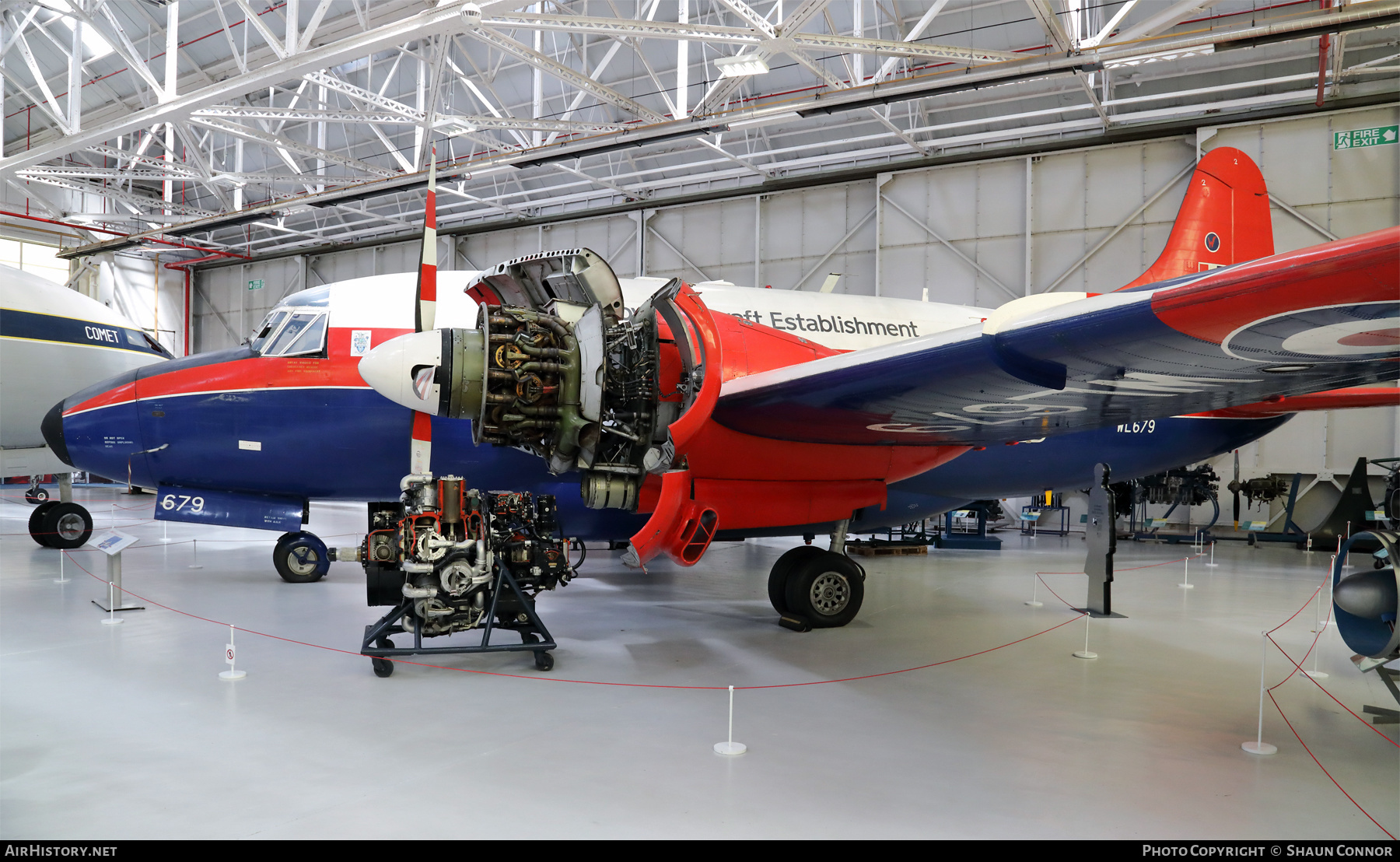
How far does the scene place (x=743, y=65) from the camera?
12.1 m

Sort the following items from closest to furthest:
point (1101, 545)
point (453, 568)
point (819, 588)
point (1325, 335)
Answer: point (1325, 335) → point (453, 568) → point (819, 588) → point (1101, 545)

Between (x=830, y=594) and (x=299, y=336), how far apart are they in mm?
6571

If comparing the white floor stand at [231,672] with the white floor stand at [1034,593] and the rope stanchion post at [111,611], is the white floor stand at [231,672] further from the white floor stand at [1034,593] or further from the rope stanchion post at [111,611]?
the white floor stand at [1034,593]

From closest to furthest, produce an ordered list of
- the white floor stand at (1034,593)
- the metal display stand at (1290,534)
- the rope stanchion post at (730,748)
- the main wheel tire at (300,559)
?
1. the rope stanchion post at (730,748)
2. the white floor stand at (1034,593)
3. the main wheel tire at (300,559)
4. the metal display stand at (1290,534)

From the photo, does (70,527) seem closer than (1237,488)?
Yes

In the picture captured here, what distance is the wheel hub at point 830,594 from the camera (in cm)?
746

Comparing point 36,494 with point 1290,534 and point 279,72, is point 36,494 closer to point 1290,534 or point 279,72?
point 279,72

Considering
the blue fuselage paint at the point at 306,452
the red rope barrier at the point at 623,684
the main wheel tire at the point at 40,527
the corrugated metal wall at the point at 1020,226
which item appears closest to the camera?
the red rope barrier at the point at 623,684

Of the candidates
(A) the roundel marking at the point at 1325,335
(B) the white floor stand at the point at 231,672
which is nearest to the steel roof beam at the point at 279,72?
(B) the white floor stand at the point at 231,672

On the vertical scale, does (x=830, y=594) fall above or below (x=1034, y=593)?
above

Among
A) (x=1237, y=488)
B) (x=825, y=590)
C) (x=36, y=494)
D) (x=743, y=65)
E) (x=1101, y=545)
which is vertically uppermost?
(x=743, y=65)

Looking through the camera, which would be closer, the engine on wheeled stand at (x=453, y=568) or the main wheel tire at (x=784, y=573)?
the engine on wheeled stand at (x=453, y=568)

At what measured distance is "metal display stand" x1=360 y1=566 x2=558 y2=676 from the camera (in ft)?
18.6

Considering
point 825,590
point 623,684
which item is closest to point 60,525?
point 623,684
